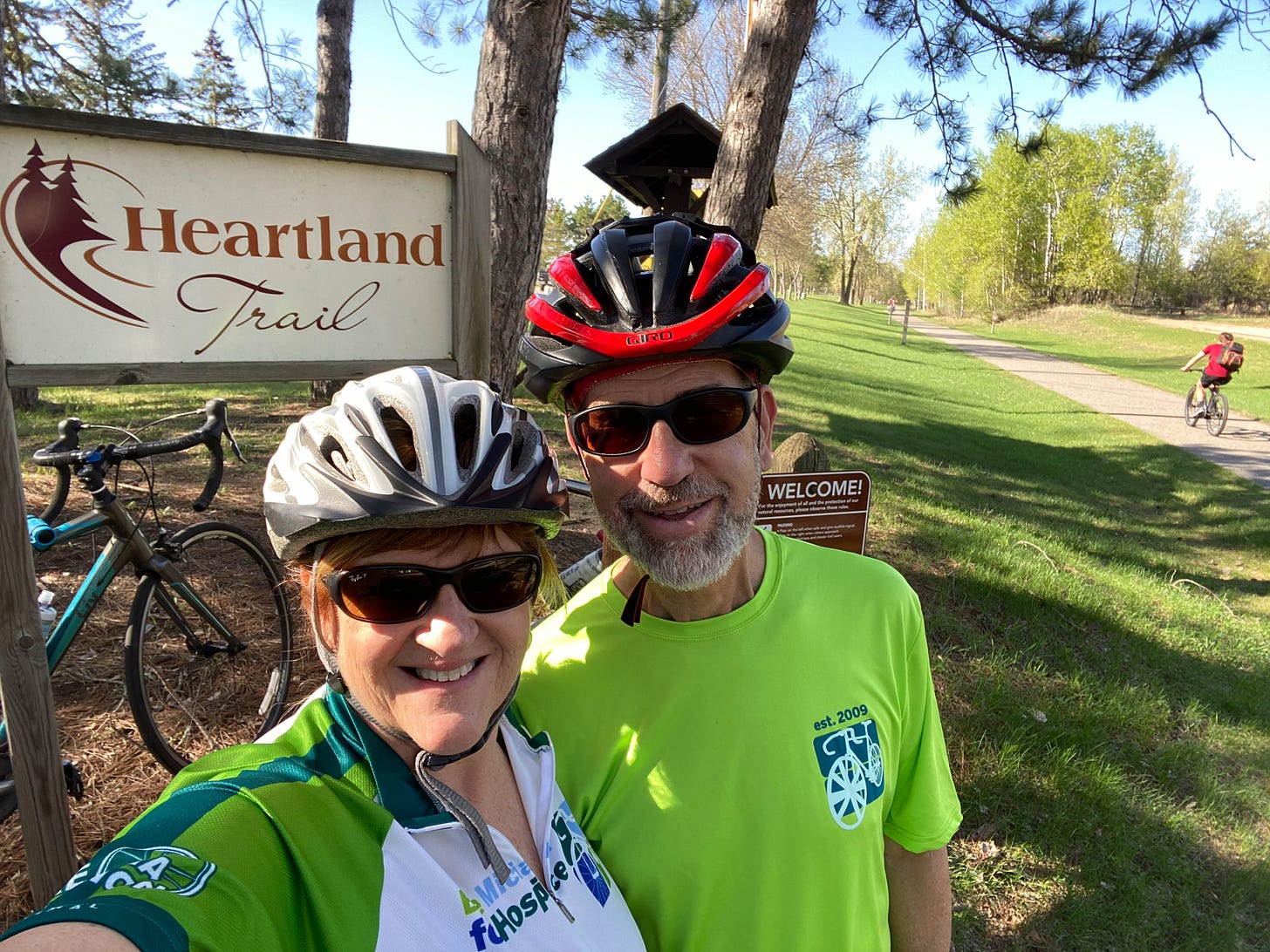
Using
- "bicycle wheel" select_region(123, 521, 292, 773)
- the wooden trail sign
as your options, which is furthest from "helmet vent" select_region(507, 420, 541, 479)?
"bicycle wheel" select_region(123, 521, 292, 773)

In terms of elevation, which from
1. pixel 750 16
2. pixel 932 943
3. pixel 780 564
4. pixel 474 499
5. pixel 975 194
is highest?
pixel 750 16

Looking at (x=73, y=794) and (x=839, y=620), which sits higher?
(x=839, y=620)

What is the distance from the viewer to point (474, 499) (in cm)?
129

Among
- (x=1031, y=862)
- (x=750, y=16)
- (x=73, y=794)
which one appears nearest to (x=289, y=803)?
(x=73, y=794)

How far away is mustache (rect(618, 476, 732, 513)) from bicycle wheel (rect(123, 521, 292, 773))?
2443 mm

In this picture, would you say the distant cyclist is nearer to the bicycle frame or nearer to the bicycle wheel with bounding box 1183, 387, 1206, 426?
the bicycle wheel with bounding box 1183, 387, 1206, 426

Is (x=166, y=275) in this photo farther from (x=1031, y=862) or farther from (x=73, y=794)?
(x=1031, y=862)

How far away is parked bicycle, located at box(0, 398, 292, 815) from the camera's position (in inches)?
115

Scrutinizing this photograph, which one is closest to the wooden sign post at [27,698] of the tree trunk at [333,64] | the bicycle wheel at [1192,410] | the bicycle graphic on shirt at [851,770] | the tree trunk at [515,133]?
the tree trunk at [515,133]

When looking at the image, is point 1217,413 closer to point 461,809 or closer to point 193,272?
point 193,272

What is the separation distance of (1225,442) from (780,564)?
17944mm

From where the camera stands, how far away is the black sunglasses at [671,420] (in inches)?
65.2

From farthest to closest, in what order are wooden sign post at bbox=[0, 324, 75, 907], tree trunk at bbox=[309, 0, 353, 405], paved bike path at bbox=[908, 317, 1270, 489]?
1. paved bike path at bbox=[908, 317, 1270, 489]
2. tree trunk at bbox=[309, 0, 353, 405]
3. wooden sign post at bbox=[0, 324, 75, 907]

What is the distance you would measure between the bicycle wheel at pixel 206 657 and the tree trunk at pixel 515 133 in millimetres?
1637
